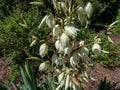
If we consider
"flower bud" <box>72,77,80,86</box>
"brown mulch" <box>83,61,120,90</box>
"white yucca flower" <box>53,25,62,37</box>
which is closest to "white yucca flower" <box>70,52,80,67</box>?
"flower bud" <box>72,77,80,86</box>

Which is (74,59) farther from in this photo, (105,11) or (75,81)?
(105,11)

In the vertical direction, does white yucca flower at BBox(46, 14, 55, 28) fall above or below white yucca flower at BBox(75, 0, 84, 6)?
below

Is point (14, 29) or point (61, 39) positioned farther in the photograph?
point (14, 29)

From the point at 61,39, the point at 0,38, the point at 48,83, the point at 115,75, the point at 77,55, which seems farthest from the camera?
the point at 0,38

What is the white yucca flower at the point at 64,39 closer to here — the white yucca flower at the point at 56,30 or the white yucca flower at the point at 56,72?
the white yucca flower at the point at 56,30

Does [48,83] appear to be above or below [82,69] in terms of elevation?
below

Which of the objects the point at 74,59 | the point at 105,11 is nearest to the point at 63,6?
the point at 74,59

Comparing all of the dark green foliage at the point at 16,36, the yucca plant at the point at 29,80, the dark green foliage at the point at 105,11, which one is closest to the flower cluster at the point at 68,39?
the yucca plant at the point at 29,80

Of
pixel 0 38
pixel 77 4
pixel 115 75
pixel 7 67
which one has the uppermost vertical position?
pixel 77 4

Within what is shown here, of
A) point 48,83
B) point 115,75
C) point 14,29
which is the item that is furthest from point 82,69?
point 14,29

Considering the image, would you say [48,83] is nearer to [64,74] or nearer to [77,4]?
[64,74]

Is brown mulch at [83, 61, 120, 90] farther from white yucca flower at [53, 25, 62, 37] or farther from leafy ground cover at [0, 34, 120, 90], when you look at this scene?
white yucca flower at [53, 25, 62, 37]
